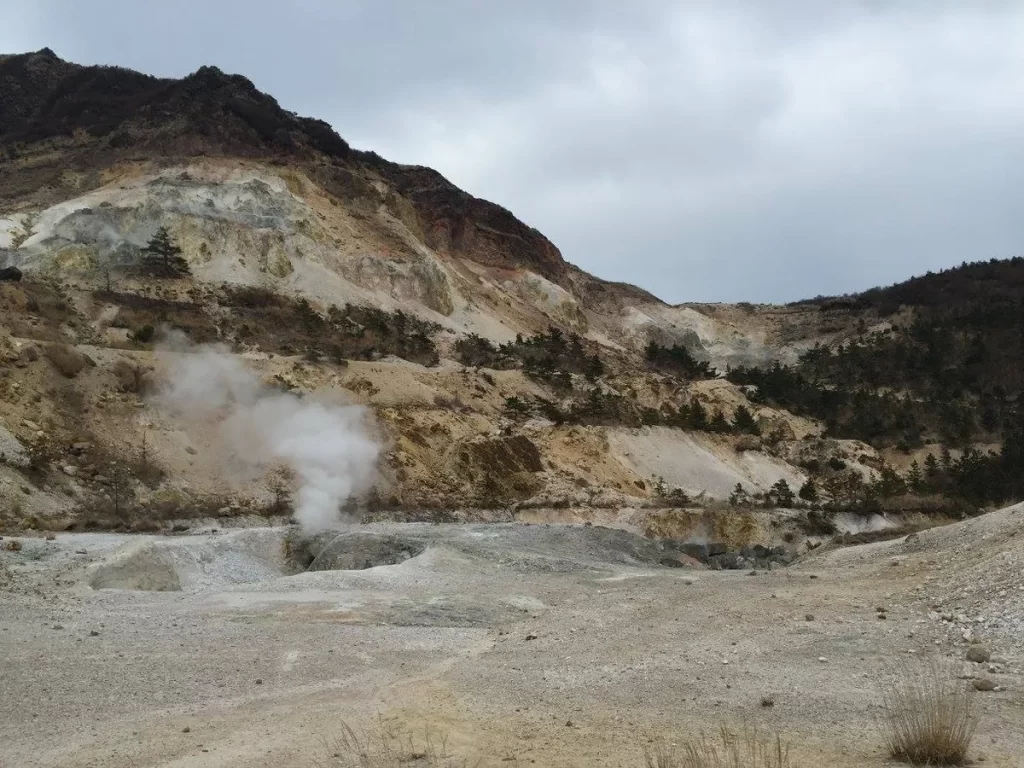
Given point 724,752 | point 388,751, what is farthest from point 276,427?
point 724,752

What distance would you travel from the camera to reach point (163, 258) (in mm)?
34656

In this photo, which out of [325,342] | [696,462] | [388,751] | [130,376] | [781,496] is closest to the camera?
[388,751]

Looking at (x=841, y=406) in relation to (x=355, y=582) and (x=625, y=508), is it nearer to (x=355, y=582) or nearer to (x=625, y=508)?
(x=625, y=508)

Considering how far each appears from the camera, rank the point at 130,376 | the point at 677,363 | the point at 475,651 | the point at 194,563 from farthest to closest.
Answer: the point at 677,363 < the point at 130,376 < the point at 194,563 < the point at 475,651

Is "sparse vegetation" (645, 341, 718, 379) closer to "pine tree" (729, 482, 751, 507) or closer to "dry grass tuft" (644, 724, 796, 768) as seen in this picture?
"pine tree" (729, 482, 751, 507)

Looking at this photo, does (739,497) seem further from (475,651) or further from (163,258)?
(163,258)

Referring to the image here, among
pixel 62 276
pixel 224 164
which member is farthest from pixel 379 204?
pixel 62 276

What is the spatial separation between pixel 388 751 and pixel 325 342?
28.6 metres

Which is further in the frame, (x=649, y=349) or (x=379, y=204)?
(x=649, y=349)

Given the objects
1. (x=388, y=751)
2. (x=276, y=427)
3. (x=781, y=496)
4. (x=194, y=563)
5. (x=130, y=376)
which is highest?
(x=130, y=376)

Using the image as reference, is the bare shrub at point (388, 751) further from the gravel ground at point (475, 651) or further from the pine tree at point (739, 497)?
the pine tree at point (739, 497)

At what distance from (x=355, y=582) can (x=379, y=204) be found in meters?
39.3

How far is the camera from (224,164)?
1666 inches

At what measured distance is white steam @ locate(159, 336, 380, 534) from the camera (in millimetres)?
22719
